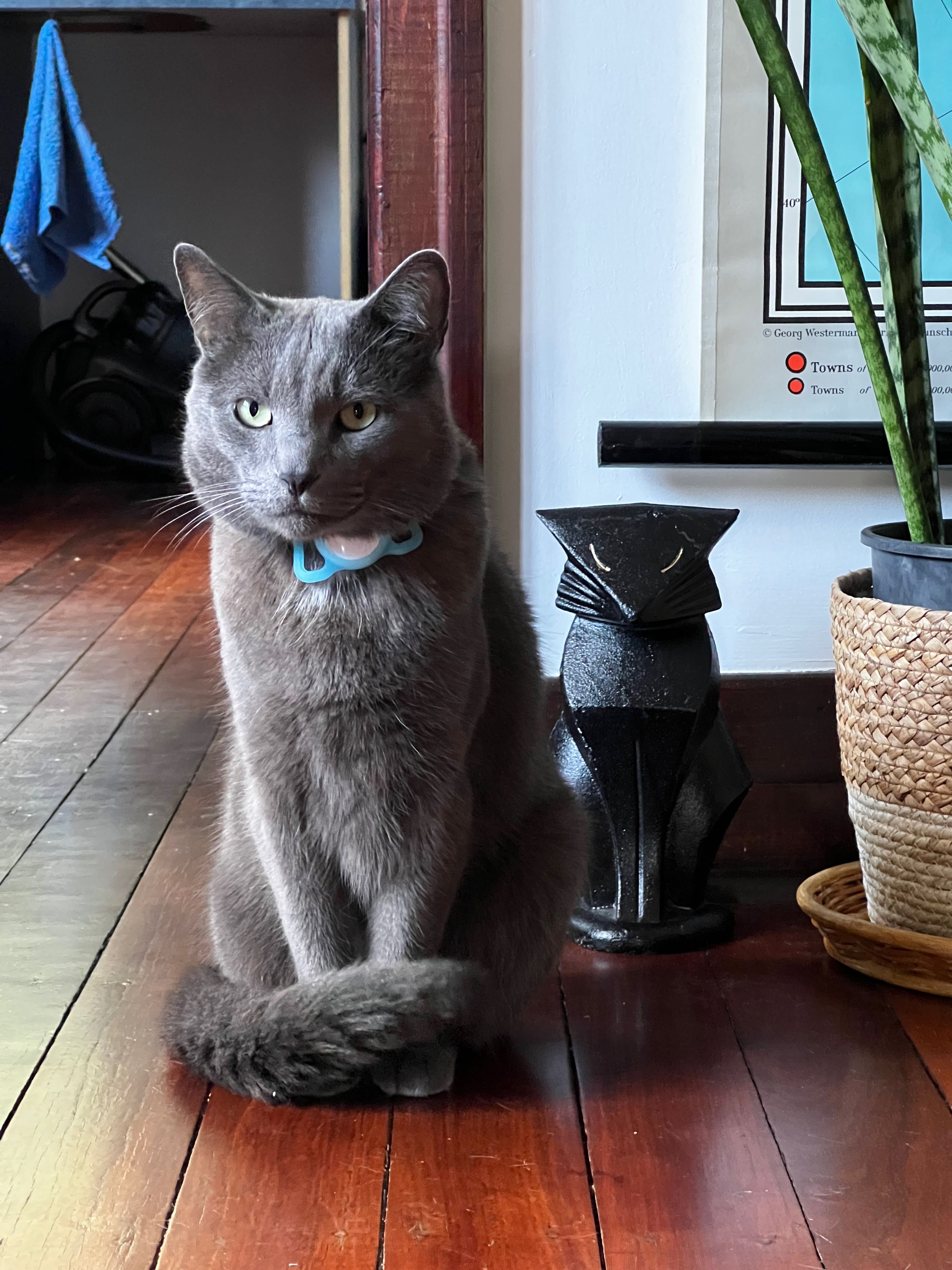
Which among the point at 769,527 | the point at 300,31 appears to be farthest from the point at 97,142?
the point at 769,527

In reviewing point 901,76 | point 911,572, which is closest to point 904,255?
point 901,76

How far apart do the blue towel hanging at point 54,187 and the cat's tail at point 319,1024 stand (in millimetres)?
2692

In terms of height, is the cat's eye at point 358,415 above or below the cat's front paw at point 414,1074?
above

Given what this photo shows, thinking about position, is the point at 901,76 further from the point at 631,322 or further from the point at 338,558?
the point at 338,558

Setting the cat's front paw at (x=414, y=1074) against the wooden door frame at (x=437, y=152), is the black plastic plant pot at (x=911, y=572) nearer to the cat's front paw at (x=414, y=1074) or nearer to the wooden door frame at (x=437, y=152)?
the wooden door frame at (x=437, y=152)

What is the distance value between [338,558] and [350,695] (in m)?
0.10

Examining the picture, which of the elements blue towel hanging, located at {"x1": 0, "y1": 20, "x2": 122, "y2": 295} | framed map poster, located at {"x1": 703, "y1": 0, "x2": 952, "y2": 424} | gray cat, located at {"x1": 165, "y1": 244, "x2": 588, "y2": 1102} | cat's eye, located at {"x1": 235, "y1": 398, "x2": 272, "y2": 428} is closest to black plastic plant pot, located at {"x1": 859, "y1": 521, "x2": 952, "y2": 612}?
framed map poster, located at {"x1": 703, "y1": 0, "x2": 952, "y2": 424}

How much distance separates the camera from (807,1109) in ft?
3.43

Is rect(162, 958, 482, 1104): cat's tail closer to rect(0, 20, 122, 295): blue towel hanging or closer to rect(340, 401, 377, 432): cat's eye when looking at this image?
rect(340, 401, 377, 432): cat's eye

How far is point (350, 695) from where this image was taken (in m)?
0.98

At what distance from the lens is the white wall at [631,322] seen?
1.44 m

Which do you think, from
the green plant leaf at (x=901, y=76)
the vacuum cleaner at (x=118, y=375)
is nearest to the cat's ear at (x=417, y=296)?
the green plant leaf at (x=901, y=76)

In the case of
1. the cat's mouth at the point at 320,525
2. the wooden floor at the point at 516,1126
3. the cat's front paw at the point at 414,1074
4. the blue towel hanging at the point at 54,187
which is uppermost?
the blue towel hanging at the point at 54,187

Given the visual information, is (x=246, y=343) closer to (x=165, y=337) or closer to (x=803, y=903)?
(x=803, y=903)
